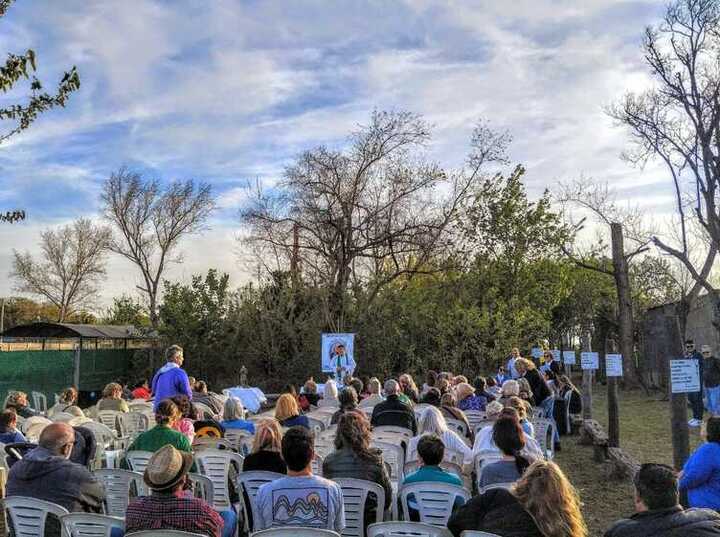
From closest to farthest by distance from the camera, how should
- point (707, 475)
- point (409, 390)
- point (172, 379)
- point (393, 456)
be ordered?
point (707, 475) → point (393, 456) → point (172, 379) → point (409, 390)

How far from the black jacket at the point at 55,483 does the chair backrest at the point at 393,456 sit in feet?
9.24

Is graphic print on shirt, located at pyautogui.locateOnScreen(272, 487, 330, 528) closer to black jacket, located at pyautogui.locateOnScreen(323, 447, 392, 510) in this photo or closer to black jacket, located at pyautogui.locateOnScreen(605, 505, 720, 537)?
black jacket, located at pyautogui.locateOnScreen(323, 447, 392, 510)

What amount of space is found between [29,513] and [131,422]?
19.0 feet

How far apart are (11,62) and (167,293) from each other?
14197mm

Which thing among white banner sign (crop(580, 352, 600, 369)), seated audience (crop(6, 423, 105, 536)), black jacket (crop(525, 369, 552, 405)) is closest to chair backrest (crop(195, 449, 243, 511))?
seated audience (crop(6, 423, 105, 536))

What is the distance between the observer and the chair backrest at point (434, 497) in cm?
425

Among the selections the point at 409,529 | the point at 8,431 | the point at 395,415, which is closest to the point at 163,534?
the point at 409,529

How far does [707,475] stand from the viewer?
4.63 metres

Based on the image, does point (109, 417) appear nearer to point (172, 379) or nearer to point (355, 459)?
point (172, 379)

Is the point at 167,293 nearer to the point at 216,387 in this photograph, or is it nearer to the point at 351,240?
the point at 216,387

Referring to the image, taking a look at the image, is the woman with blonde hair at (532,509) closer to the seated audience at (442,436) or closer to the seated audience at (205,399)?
the seated audience at (442,436)

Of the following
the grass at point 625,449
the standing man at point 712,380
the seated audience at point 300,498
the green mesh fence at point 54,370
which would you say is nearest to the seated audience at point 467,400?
the grass at point 625,449

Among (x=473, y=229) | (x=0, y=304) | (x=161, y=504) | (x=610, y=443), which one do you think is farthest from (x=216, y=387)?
(x=0, y=304)

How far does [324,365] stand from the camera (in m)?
17.1
